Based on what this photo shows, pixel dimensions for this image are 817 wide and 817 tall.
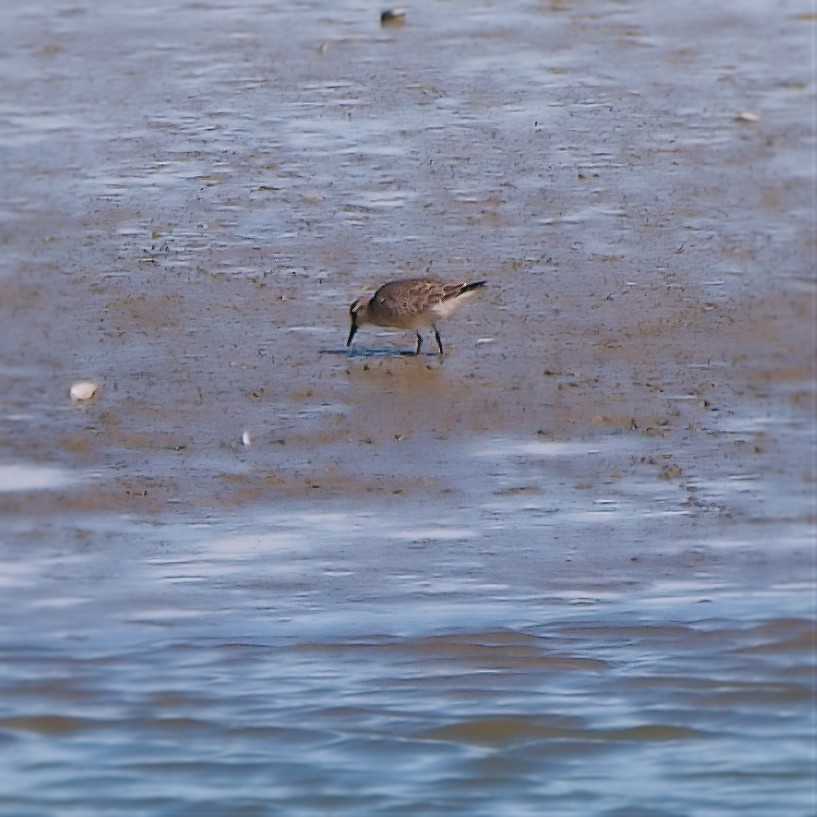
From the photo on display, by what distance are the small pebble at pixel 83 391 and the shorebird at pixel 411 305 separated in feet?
3.45

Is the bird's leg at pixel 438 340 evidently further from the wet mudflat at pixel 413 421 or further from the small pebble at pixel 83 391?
the small pebble at pixel 83 391

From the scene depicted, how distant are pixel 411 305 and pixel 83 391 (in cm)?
129

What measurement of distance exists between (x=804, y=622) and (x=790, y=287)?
2402 millimetres

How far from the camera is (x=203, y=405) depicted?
7.38 m

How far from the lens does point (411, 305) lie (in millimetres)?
7797

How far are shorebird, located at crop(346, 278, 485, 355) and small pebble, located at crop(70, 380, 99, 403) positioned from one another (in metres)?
1.05

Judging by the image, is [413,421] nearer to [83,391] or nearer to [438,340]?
[438,340]

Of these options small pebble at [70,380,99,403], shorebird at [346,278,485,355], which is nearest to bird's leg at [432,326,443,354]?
shorebird at [346,278,485,355]

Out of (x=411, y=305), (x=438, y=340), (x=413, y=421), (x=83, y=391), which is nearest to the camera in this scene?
(x=413, y=421)

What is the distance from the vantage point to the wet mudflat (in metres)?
4.95

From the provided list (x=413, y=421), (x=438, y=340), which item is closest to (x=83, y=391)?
(x=413, y=421)

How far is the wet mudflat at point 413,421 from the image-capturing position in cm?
495

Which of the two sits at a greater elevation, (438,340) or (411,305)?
(411,305)

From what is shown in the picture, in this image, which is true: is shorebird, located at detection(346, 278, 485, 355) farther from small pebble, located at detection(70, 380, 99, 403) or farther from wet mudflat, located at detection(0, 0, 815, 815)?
small pebble, located at detection(70, 380, 99, 403)
